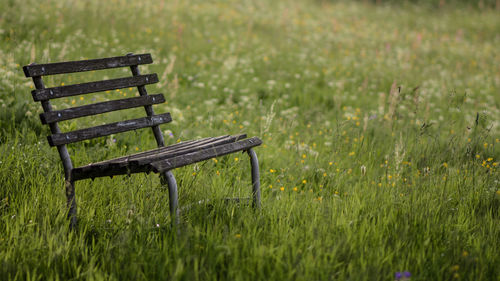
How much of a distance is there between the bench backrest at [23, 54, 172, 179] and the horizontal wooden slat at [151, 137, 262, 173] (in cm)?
61

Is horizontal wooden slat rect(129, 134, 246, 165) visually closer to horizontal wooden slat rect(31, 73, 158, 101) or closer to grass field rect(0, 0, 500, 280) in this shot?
grass field rect(0, 0, 500, 280)

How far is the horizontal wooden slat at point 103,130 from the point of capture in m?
2.48

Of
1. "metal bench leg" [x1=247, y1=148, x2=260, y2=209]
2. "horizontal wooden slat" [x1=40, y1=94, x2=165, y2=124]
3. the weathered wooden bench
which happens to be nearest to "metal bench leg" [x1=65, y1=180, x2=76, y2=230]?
the weathered wooden bench

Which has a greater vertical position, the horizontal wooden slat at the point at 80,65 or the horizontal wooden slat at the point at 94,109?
the horizontal wooden slat at the point at 80,65

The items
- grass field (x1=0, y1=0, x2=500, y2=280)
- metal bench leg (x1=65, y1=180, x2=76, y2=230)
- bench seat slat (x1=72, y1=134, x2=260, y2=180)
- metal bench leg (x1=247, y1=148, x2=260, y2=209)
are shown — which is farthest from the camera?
metal bench leg (x1=247, y1=148, x2=260, y2=209)

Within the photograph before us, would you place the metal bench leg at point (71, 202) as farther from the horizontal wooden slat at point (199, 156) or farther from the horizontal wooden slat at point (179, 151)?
the horizontal wooden slat at point (199, 156)

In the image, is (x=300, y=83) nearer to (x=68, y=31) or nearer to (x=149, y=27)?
(x=149, y=27)

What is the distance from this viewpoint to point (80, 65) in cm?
282

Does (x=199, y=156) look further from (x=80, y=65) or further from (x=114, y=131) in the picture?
(x=80, y=65)

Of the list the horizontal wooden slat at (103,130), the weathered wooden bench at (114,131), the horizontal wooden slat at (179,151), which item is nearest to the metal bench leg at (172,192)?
the weathered wooden bench at (114,131)

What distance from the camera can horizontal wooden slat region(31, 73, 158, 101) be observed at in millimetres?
2514

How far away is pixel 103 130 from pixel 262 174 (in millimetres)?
1362

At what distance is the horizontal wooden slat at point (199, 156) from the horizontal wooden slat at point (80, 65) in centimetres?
93

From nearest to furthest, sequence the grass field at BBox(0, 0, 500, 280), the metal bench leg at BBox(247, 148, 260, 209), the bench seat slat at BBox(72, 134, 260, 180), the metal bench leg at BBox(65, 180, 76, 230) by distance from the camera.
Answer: the grass field at BBox(0, 0, 500, 280), the bench seat slat at BBox(72, 134, 260, 180), the metal bench leg at BBox(65, 180, 76, 230), the metal bench leg at BBox(247, 148, 260, 209)
